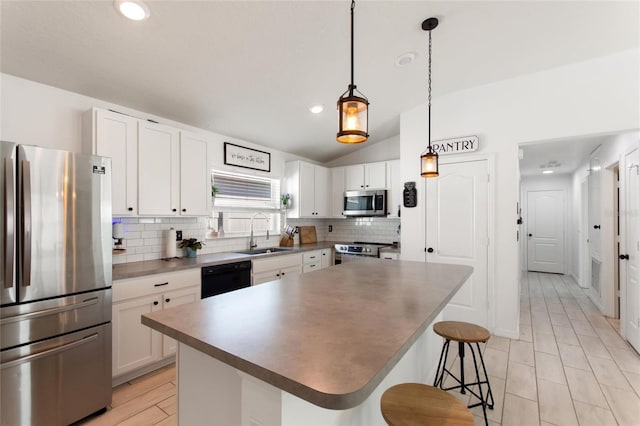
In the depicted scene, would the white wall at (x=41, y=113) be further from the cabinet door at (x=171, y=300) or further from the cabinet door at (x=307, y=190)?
the cabinet door at (x=307, y=190)

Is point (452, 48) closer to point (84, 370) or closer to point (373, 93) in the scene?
point (373, 93)

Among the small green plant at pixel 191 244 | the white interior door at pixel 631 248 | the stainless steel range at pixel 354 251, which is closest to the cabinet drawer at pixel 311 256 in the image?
the stainless steel range at pixel 354 251

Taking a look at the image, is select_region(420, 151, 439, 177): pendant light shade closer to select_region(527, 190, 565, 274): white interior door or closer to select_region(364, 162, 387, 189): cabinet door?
select_region(364, 162, 387, 189): cabinet door

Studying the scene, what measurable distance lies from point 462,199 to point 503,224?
20.5 inches

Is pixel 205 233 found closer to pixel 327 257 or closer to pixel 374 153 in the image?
pixel 327 257

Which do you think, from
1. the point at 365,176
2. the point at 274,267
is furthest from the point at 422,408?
the point at 365,176

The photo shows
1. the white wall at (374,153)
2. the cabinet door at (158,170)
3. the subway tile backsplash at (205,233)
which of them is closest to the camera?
the cabinet door at (158,170)

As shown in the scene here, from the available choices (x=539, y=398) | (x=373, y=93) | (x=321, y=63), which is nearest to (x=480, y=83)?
(x=373, y=93)

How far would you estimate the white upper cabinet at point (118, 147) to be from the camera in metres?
2.46

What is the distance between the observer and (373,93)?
3.43m

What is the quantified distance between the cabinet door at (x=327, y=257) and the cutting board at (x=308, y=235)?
479mm

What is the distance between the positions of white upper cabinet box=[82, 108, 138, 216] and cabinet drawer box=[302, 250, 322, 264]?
88.7 inches

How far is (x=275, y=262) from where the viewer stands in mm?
3744

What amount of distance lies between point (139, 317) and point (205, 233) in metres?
1.33
